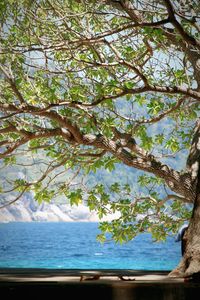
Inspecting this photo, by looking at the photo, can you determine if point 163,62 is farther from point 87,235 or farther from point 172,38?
point 87,235

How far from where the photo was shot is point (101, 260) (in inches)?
2418

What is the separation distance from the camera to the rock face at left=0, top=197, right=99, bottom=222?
11156 centimetres

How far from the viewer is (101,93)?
7.20 meters

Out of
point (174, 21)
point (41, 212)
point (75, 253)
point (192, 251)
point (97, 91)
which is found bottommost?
point (192, 251)

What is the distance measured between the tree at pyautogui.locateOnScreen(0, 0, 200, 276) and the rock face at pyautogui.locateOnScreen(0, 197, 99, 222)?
326 ft

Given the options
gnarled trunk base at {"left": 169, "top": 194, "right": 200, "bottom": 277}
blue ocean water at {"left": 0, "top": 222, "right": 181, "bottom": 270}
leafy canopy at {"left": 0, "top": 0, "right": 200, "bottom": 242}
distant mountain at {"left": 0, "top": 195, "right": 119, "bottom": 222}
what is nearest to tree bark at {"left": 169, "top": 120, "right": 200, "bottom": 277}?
gnarled trunk base at {"left": 169, "top": 194, "right": 200, "bottom": 277}

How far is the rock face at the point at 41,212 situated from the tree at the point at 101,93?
9930cm

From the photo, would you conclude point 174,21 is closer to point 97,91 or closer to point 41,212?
point 97,91

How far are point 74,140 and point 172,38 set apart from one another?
183 cm

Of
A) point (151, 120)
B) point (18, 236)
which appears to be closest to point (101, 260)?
point (18, 236)

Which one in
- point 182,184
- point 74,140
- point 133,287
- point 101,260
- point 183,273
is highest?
point 101,260

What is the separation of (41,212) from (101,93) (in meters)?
116

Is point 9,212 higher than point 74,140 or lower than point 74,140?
higher

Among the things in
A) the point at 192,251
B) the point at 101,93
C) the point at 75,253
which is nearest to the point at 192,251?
the point at 192,251
